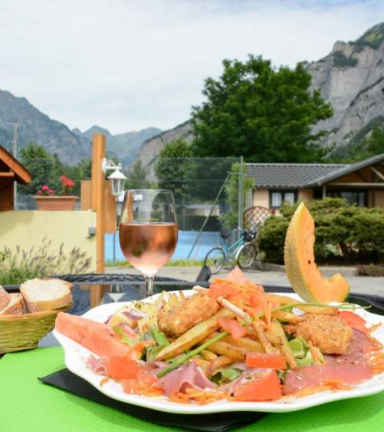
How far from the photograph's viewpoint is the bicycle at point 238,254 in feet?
52.2

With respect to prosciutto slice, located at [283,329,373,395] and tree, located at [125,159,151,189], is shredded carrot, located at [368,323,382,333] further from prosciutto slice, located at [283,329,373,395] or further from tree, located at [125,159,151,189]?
tree, located at [125,159,151,189]

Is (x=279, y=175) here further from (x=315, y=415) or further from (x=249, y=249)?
(x=315, y=415)

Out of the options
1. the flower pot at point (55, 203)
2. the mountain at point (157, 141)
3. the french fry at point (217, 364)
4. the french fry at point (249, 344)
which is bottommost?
the french fry at point (217, 364)

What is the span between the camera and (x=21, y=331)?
1.30 m

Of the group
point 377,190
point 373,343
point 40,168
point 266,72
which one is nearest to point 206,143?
point 266,72

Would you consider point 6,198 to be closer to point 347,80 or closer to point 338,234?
point 338,234

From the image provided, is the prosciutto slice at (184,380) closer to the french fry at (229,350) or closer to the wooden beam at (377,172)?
the french fry at (229,350)

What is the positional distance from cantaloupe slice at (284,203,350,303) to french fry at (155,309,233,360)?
289 mm

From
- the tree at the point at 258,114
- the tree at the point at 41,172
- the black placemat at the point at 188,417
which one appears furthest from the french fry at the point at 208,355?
the tree at the point at 258,114

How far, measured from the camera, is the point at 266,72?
4091 cm

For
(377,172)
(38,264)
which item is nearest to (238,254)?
(38,264)

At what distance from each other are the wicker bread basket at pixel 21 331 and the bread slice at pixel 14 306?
0.11 metres

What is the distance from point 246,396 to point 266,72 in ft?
137

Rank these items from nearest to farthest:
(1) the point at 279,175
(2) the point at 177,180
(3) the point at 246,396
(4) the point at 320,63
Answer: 1. (3) the point at 246,396
2. (2) the point at 177,180
3. (1) the point at 279,175
4. (4) the point at 320,63
